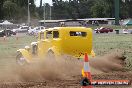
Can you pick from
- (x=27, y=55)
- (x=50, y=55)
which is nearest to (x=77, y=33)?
(x=50, y=55)

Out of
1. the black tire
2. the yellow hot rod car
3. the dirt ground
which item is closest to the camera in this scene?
the dirt ground

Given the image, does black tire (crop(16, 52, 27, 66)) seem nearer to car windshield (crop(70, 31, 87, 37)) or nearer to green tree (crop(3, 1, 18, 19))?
car windshield (crop(70, 31, 87, 37))

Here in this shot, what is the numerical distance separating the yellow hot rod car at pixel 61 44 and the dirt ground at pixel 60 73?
3.19 ft

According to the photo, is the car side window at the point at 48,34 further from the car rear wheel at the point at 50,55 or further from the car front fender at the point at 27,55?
the car front fender at the point at 27,55

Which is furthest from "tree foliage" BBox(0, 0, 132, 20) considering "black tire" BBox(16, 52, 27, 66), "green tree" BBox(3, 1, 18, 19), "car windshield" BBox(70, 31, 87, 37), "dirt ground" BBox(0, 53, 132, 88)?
"dirt ground" BBox(0, 53, 132, 88)

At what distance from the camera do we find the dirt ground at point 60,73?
37.3ft

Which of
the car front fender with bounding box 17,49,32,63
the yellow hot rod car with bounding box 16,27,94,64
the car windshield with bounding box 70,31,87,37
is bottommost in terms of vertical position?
the car front fender with bounding box 17,49,32,63

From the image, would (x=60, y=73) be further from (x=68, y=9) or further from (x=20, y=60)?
(x=68, y=9)

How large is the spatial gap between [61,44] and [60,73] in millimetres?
3251

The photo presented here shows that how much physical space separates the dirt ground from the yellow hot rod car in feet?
3.19

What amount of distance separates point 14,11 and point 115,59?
348 feet

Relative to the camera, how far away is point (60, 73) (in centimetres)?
1327

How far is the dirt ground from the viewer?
37.3 feet

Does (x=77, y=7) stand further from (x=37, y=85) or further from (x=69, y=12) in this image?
(x=37, y=85)
